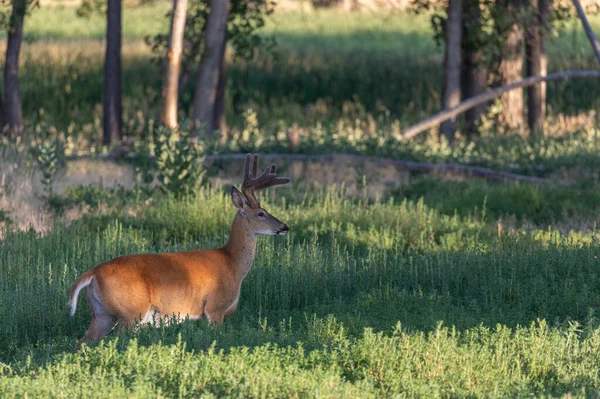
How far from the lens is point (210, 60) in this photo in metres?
21.4

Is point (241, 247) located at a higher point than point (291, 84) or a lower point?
lower

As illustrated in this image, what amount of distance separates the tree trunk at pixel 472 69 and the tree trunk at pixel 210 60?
4928 mm

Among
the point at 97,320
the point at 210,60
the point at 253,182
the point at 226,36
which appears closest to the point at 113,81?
the point at 210,60

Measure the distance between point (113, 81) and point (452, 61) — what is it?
255 inches

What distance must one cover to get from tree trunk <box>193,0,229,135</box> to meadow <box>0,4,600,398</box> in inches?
44.1

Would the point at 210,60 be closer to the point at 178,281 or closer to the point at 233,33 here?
the point at 233,33

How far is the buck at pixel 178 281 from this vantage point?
8.63 m

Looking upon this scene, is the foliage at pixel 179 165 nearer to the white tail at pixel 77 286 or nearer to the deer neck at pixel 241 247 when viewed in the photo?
the deer neck at pixel 241 247

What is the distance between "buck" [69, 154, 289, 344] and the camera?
340 inches

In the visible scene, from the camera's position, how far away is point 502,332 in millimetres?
8609

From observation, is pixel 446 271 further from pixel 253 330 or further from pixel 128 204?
pixel 128 204

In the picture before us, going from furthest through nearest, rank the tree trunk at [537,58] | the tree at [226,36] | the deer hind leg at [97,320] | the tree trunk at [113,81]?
1. the tree trunk at [537,58]
2. the tree at [226,36]
3. the tree trunk at [113,81]
4. the deer hind leg at [97,320]

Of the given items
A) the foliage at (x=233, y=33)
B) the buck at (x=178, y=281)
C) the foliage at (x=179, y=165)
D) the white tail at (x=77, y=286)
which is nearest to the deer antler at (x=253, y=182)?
the buck at (x=178, y=281)

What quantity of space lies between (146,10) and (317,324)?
44392 mm
